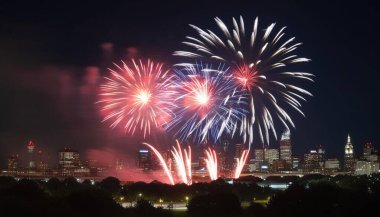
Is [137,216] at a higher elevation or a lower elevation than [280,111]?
lower

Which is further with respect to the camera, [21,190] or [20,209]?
[21,190]

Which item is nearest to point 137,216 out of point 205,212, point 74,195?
point 74,195

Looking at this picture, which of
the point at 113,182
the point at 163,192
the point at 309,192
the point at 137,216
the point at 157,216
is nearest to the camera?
the point at 137,216

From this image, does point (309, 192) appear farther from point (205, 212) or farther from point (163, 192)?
point (163, 192)

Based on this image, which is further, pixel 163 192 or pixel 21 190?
pixel 163 192

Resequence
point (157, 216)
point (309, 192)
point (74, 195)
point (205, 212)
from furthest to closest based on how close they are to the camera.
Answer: point (309, 192)
point (205, 212)
point (74, 195)
point (157, 216)

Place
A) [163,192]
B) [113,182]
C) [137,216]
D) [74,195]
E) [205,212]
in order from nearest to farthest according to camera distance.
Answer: [137,216]
[74,195]
[205,212]
[163,192]
[113,182]

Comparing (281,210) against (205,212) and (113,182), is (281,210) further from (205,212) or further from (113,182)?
(113,182)

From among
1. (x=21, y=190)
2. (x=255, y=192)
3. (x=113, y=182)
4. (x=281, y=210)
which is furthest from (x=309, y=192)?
(x=113, y=182)

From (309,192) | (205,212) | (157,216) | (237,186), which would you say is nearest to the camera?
(157,216)
